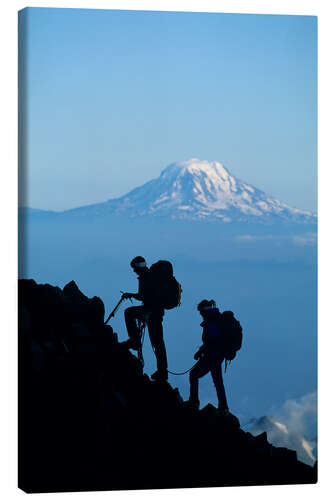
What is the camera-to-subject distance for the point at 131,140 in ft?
25.5

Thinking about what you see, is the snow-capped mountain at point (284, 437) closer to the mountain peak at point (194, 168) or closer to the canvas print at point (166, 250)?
the canvas print at point (166, 250)

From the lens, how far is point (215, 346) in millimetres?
7832

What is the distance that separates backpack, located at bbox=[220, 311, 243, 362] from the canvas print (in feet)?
0.04

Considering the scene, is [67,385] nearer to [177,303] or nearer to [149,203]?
[177,303]

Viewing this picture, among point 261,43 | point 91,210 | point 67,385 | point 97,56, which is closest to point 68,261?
point 91,210

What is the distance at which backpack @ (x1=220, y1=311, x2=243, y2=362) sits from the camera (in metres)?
7.85

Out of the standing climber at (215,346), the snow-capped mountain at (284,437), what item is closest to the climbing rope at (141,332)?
the standing climber at (215,346)

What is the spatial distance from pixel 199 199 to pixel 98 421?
2.02 meters

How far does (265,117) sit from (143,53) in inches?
43.2

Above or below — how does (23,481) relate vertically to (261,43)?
below

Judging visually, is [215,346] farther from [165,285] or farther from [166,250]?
[166,250]

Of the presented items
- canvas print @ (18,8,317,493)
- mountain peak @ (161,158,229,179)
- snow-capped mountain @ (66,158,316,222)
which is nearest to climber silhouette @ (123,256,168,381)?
canvas print @ (18,8,317,493)

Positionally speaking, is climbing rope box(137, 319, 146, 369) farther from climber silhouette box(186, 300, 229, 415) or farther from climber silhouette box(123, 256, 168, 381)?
climber silhouette box(186, 300, 229, 415)

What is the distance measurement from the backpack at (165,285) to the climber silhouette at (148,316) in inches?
0.9
